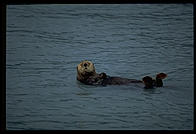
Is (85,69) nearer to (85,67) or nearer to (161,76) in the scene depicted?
(85,67)

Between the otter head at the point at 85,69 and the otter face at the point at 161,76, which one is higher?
the otter head at the point at 85,69

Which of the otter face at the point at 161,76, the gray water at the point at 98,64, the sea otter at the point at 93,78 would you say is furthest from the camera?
the sea otter at the point at 93,78

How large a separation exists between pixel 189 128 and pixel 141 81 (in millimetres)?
978

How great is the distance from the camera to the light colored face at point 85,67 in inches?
209

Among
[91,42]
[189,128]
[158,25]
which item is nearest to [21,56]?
[91,42]

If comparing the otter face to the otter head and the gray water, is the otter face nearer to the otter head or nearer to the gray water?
the gray water

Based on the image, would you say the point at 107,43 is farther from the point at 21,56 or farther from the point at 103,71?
the point at 21,56

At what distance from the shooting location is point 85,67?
532 centimetres

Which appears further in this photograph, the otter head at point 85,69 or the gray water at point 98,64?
the otter head at point 85,69

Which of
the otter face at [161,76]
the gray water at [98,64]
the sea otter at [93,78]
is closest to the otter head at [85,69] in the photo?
the sea otter at [93,78]

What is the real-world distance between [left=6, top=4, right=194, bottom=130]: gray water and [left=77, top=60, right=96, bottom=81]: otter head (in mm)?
134

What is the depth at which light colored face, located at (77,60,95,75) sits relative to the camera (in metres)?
5.32

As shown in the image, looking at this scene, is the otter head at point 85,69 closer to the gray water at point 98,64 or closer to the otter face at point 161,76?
the gray water at point 98,64

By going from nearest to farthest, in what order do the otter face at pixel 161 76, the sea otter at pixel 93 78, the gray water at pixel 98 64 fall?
the gray water at pixel 98 64
the otter face at pixel 161 76
the sea otter at pixel 93 78
